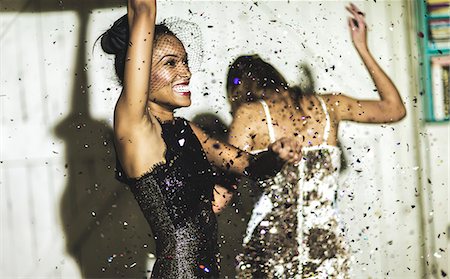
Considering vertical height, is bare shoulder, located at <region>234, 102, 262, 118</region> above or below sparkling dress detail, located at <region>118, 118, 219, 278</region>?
above

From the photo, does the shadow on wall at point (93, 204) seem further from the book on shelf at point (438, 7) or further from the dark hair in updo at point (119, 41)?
the book on shelf at point (438, 7)

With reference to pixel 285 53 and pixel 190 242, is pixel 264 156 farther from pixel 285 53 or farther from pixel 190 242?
pixel 285 53

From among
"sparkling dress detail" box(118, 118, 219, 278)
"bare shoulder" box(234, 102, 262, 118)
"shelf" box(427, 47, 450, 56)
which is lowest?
"sparkling dress detail" box(118, 118, 219, 278)

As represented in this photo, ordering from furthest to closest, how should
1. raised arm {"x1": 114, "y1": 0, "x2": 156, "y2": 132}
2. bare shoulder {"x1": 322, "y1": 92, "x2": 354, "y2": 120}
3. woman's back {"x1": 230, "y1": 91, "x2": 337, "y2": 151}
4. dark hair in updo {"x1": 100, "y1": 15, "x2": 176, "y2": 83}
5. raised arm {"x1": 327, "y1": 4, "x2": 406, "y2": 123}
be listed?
raised arm {"x1": 327, "y1": 4, "x2": 406, "y2": 123} → bare shoulder {"x1": 322, "y1": 92, "x2": 354, "y2": 120} → woman's back {"x1": 230, "y1": 91, "x2": 337, "y2": 151} → dark hair in updo {"x1": 100, "y1": 15, "x2": 176, "y2": 83} → raised arm {"x1": 114, "y1": 0, "x2": 156, "y2": 132}

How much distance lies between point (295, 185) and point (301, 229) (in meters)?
0.12

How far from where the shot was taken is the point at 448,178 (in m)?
2.19

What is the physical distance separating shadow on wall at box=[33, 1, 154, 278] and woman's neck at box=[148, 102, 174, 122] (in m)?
0.85

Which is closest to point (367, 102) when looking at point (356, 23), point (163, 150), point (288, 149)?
point (356, 23)

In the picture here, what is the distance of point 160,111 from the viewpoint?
127 centimetres

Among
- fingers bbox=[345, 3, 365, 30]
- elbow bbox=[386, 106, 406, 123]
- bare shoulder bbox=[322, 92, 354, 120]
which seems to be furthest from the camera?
fingers bbox=[345, 3, 365, 30]

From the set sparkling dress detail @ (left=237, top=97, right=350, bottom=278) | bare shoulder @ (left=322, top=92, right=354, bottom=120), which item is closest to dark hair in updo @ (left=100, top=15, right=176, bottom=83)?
sparkling dress detail @ (left=237, top=97, right=350, bottom=278)

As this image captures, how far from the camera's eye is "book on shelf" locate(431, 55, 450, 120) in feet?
6.91

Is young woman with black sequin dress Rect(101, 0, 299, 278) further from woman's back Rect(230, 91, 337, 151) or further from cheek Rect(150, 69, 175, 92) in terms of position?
woman's back Rect(230, 91, 337, 151)

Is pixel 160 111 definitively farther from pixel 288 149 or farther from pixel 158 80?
pixel 288 149
